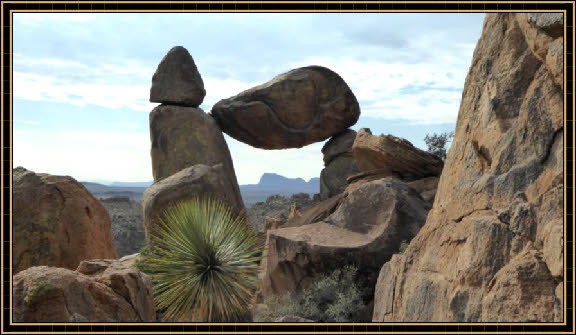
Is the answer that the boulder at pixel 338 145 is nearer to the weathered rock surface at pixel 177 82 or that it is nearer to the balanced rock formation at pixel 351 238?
the weathered rock surface at pixel 177 82

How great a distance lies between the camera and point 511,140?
8.85 meters

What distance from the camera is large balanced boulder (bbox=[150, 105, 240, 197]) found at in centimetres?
2853

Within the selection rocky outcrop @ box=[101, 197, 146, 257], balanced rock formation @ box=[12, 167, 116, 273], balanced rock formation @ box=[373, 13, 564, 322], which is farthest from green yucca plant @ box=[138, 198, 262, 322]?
rocky outcrop @ box=[101, 197, 146, 257]

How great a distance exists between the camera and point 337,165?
96.1ft

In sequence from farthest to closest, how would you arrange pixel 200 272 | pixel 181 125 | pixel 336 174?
pixel 336 174
pixel 181 125
pixel 200 272

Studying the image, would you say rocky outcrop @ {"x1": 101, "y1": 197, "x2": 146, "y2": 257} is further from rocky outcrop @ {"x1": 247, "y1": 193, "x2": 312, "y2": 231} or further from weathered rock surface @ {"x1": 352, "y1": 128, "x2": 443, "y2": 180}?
weathered rock surface @ {"x1": 352, "y1": 128, "x2": 443, "y2": 180}

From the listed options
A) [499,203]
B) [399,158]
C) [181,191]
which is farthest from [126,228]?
[499,203]

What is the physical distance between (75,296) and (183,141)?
21.5 meters

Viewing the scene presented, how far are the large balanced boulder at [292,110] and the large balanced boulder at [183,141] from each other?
1147mm

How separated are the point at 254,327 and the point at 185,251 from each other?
7.68m

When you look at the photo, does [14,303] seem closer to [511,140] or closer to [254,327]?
[254,327]

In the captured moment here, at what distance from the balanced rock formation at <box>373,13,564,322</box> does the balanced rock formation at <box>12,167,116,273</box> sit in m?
7.89

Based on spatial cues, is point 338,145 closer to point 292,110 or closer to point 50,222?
point 292,110

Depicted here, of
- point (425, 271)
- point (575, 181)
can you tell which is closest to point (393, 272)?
point (425, 271)
